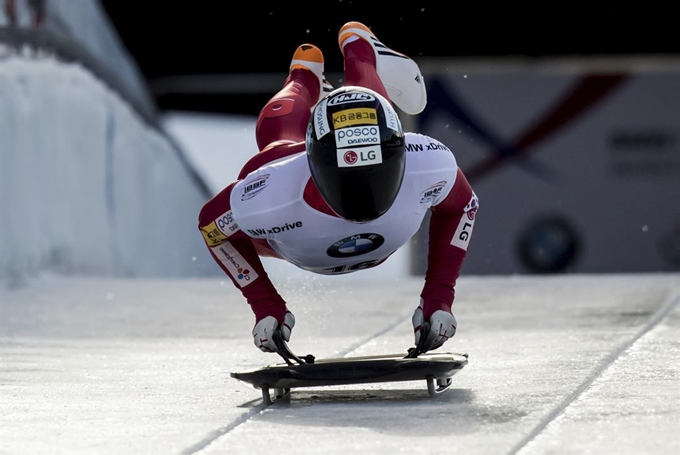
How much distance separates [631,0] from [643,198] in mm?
2908

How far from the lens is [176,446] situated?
11.2 ft

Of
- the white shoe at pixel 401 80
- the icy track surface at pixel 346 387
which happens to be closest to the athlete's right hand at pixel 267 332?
the icy track surface at pixel 346 387

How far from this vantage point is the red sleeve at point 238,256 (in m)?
4.58

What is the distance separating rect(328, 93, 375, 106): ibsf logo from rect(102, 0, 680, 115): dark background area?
12262mm

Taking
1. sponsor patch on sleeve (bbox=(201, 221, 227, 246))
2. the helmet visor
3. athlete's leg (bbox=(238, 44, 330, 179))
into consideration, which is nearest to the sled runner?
the helmet visor

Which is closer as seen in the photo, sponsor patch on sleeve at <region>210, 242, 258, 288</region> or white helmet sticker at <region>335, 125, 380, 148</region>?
white helmet sticker at <region>335, 125, 380, 148</region>

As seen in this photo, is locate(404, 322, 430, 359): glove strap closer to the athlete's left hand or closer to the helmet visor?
the athlete's left hand

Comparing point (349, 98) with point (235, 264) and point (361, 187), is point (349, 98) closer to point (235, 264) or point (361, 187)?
point (361, 187)

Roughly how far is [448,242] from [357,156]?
91 centimetres

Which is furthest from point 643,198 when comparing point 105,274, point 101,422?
point 101,422

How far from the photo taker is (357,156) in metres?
4.02

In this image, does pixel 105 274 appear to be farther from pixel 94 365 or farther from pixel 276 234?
pixel 276 234

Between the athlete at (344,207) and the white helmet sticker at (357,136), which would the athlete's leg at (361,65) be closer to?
the athlete at (344,207)

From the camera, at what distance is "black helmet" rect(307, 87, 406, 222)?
159 inches
